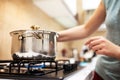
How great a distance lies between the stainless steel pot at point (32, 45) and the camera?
2.42ft

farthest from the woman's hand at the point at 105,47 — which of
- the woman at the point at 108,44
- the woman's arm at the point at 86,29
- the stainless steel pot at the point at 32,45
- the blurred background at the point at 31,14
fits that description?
the blurred background at the point at 31,14

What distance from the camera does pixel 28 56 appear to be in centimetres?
73

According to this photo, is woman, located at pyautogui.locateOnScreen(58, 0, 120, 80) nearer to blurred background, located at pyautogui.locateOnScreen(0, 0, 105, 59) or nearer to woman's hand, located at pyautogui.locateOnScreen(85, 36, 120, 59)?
woman's hand, located at pyautogui.locateOnScreen(85, 36, 120, 59)

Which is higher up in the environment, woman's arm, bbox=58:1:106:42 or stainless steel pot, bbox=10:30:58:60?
woman's arm, bbox=58:1:106:42

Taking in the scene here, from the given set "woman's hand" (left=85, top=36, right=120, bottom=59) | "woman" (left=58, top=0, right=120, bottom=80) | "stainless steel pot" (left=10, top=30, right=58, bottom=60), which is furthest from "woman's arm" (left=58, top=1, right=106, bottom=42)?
"woman's hand" (left=85, top=36, right=120, bottom=59)

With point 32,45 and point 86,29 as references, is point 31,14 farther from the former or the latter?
point 32,45

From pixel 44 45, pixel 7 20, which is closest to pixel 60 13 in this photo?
pixel 7 20

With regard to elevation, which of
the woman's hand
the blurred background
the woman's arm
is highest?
the blurred background

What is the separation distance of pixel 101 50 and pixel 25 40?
298mm

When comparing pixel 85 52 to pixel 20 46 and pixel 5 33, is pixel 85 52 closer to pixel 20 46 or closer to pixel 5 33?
pixel 5 33

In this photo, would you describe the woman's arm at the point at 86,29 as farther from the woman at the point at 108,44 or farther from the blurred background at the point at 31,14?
the blurred background at the point at 31,14

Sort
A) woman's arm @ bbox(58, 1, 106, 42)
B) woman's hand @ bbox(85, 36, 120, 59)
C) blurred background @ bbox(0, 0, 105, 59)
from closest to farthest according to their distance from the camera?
woman's hand @ bbox(85, 36, 120, 59) → woman's arm @ bbox(58, 1, 106, 42) → blurred background @ bbox(0, 0, 105, 59)

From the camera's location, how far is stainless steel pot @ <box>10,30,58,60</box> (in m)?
0.74

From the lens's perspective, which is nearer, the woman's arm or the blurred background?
the woman's arm
